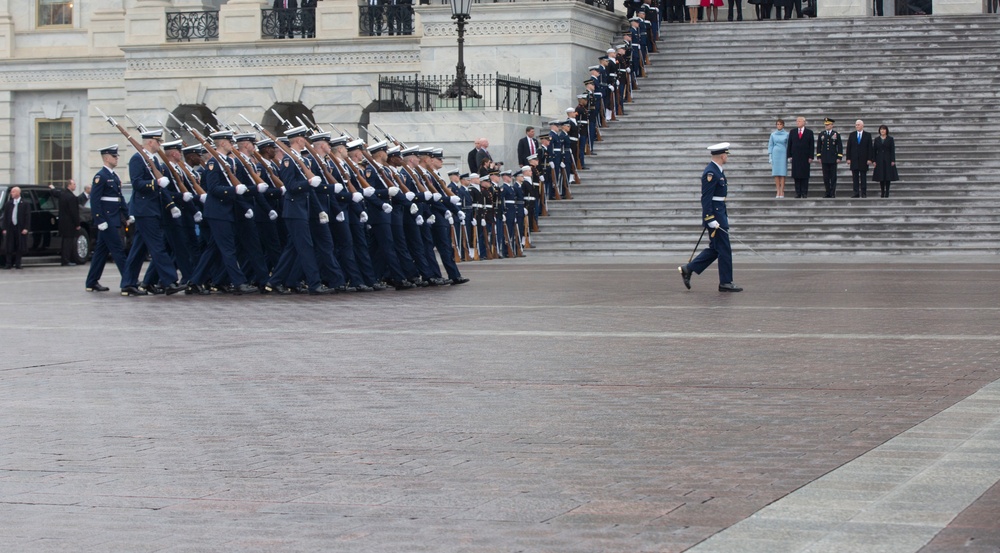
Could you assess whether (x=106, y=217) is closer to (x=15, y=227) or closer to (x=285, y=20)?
(x=15, y=227)

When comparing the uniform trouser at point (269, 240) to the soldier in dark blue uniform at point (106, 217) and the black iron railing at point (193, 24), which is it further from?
the black iron railing at point (193, 24)

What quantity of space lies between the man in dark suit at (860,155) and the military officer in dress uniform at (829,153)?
188 millimetres

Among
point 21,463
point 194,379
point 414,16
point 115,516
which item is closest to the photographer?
point 115,516

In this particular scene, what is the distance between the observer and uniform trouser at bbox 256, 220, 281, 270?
19.7 m

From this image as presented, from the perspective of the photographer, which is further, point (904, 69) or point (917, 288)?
point (904, 69)

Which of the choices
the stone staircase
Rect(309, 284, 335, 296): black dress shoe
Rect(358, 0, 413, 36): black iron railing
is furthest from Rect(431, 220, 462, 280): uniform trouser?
Rect(358, 0, 413, 36): black iron railing

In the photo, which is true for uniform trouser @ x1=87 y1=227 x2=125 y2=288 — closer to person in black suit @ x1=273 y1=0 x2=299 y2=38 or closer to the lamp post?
the lamp post

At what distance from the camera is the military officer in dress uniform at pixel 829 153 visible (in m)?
27.7

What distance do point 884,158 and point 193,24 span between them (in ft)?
64.2

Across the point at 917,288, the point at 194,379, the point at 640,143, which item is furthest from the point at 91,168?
the point at 194,379

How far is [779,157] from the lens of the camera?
28547 mm

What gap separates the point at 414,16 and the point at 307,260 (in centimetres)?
2112

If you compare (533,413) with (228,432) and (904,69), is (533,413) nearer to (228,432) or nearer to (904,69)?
(228,432)

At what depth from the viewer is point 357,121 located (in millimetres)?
39156
